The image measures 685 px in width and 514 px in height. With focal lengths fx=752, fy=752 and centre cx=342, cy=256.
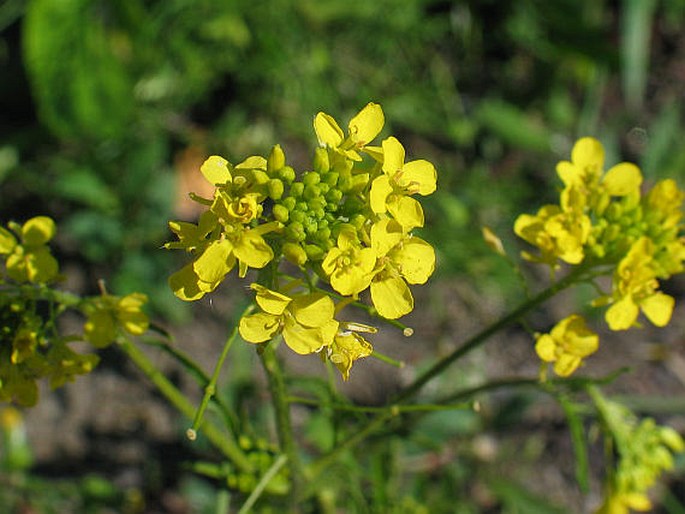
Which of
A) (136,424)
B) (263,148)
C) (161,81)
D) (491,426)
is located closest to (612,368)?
(491,426)

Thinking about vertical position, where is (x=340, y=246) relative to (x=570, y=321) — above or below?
above

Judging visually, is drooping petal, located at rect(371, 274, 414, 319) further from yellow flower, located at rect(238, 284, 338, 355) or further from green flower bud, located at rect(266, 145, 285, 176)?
green flower bud, located at rect(266, 145, 285, 176)

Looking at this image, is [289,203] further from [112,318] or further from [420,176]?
[112,318]

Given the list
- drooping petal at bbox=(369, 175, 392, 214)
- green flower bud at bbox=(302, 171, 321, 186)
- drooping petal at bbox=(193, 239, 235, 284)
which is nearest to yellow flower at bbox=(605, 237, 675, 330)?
drooping petal at bbox=(369, 175, 392, 214)

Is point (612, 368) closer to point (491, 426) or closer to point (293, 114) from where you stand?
point (491, 426)

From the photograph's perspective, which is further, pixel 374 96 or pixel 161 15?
pixel 374 96

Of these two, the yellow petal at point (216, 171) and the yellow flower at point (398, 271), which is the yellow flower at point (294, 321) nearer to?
the yellow flower at point (398, 271)

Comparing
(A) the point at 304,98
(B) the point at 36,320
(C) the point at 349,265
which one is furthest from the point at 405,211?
(A) the point at 304,98
